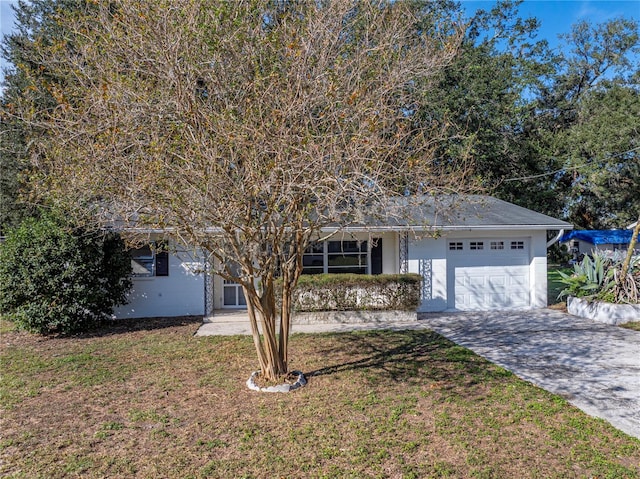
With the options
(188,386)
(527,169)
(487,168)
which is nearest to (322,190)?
(188,386)

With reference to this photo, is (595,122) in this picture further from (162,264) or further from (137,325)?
(137,325)

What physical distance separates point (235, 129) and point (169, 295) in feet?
26.8

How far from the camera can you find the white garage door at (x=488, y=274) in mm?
12477

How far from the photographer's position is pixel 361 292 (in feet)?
37.4

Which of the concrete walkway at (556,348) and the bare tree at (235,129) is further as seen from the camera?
the concrete walkway at (556,348)

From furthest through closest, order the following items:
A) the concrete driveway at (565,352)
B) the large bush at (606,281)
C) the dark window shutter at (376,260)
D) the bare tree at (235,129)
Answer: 1. the dark window shutter at (376,260)
2. the large bush at (606,281)
3. the concrete driveway at (565,352)
4. the bare tree at (235,129)

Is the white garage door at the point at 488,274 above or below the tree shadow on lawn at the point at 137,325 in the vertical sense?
above

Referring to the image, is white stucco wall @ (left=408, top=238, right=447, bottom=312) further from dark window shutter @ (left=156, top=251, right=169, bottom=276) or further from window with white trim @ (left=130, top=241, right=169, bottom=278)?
window with white trim @ (left=130, top=241, right=169, bottom=278)

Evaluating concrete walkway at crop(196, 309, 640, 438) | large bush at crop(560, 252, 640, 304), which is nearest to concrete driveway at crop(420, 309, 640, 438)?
concrete walkway at crop(196, 309, 640, 438)

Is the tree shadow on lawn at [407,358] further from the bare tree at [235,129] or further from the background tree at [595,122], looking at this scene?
the background tree at [595,122]

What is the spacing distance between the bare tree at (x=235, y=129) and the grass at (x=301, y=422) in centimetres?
120

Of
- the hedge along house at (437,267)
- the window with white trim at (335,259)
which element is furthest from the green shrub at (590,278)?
the window with white trim at (335,259)

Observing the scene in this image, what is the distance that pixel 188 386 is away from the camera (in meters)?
6.30

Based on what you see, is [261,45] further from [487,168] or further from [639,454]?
[487,168]
